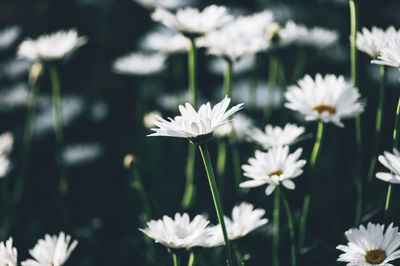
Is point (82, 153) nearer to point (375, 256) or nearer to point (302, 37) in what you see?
point (302, 37)

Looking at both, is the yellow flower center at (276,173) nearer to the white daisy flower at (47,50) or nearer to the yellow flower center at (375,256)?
the yellow flower center at (375,256)

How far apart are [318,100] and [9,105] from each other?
233cm

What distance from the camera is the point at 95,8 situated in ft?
12.7

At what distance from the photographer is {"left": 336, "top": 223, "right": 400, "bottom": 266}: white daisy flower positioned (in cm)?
104

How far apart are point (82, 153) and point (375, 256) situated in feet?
7.17

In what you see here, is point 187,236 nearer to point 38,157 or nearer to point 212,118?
point 212,118

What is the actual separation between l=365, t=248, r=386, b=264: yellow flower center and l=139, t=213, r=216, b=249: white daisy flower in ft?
1.25

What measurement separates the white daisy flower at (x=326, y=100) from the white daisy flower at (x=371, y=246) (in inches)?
13.6

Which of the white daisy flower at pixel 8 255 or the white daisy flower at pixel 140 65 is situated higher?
the white daisy flower at pixel 140 65

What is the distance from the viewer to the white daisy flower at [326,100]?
1324 mm

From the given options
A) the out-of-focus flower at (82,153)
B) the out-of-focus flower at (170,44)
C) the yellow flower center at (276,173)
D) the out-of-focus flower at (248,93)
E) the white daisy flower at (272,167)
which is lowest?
the out-of-focus flower at (82,153)

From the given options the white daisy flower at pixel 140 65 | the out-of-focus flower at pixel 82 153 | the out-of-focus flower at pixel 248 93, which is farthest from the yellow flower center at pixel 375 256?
the out-of-focus flower at pixel 82 153

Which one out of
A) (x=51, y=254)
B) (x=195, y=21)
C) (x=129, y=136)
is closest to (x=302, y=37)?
(x=195, y=21)

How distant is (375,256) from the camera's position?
1064 millimetres
